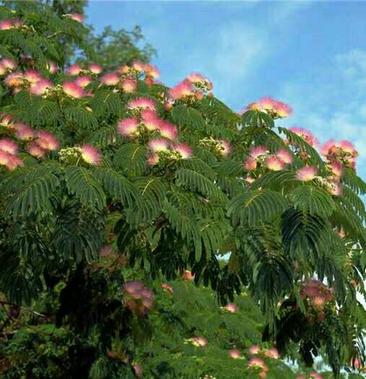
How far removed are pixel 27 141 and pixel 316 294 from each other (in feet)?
8.27

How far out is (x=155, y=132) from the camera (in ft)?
16.9

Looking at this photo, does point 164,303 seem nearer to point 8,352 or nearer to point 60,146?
point 8,352

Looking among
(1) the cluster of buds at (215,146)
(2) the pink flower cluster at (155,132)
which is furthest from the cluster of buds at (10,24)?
(1) the cluster of buds at (215,146)

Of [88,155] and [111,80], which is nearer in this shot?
[88,155]

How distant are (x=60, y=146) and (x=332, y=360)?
2788 millimetres

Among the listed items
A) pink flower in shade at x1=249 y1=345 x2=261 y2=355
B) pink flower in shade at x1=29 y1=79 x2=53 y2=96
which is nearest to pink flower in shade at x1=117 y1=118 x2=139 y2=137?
pink flower in shade at x1=29 y1=79 x2=53 y2=96

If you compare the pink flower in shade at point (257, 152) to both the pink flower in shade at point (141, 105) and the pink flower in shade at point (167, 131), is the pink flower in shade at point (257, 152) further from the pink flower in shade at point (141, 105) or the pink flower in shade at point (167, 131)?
the pink flower in shade at point (141, 105)

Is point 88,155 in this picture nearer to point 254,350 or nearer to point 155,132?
point 155,132

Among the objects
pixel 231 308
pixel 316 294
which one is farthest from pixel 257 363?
pixel 316 294

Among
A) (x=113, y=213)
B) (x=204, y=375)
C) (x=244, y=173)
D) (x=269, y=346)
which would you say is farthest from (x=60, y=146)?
(x=269, y=346)

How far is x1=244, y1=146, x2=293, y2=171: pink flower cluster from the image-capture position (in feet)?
16.8

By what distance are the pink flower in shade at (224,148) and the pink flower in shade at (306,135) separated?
2.40ft

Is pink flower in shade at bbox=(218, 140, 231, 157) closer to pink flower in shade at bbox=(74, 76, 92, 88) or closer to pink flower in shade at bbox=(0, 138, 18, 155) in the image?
pink flower in shade at bbox=(0, 138, 18, 155)

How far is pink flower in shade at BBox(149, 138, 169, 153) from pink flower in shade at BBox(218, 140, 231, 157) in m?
0.98
